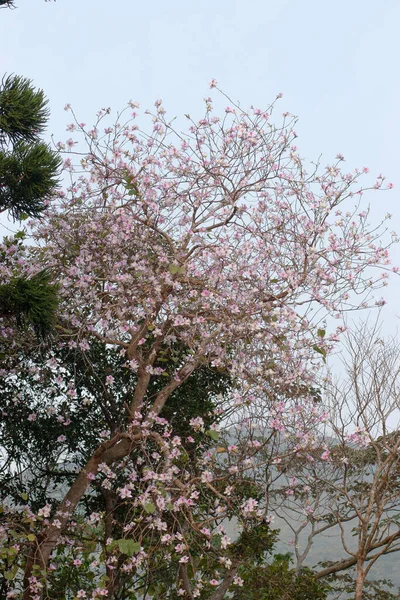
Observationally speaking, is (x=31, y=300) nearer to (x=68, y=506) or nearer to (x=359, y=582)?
(x=68, y=506)

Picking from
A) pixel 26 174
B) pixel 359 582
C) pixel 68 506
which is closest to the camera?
pixel 26 174

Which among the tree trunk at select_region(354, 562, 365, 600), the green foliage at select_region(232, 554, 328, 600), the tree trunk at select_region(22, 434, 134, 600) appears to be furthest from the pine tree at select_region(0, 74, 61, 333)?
the tree trunk at select_region(354, 562, 365, 600)

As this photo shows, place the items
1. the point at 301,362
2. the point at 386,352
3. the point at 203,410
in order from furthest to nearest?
the point at 386,352
the point at 203,410
the point at 301,362

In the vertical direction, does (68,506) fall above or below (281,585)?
above

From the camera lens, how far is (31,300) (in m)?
5.27

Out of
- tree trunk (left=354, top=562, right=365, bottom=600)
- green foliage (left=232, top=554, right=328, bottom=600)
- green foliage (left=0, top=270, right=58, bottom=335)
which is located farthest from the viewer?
tree trunk (left=354, top=562, right=365, bottom=600)

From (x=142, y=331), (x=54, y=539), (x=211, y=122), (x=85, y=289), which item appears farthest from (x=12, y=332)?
(x=211, y=122)

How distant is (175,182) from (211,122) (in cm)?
65

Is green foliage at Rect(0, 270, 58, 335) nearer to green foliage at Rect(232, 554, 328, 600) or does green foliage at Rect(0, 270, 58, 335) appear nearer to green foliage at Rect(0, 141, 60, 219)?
green foliage at Rect(0, 141, 60, 219)

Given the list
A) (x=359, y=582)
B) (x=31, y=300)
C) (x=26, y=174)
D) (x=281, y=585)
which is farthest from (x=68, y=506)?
(x=26, y=174)

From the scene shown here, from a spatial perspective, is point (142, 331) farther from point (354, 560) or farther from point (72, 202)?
point (354, 560)

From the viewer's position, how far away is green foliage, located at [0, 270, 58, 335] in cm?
526

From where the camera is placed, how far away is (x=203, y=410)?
7.07m

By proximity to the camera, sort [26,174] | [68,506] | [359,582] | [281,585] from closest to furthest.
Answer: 1. [26,174]
2. [281,585]
3. [68,506]
4. [359,582]
